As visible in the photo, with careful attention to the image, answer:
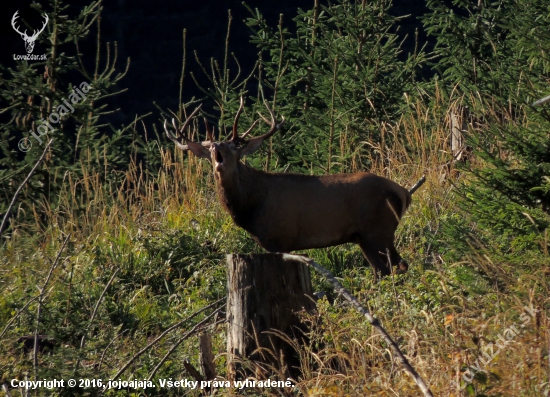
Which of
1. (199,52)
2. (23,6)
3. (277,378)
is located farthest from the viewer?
(199,52)

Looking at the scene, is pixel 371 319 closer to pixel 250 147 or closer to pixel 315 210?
pixel 315 210

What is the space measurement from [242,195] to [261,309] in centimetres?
188

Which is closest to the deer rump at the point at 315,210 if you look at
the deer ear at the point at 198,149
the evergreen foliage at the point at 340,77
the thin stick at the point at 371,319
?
the deer ear at the point at 198,149

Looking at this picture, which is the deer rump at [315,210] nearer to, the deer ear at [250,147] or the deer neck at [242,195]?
the deer neck at [242,195]

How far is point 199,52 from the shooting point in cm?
1886

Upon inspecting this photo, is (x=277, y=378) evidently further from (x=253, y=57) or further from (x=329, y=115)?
(x=253, y=57)

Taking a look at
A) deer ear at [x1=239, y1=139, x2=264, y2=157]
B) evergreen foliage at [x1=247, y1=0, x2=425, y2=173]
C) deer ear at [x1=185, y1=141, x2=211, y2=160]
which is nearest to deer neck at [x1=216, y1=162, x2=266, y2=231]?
deer ear at [x1=239, y1=139, x2=264, y2=157]

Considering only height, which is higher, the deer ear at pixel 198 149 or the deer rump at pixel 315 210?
the deer ear at pixel 198 149

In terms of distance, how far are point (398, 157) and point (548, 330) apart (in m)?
6.15

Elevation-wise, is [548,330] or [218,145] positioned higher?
[218,145]

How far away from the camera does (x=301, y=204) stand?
23.6ft

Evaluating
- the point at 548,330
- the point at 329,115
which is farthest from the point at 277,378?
the point at 329,115

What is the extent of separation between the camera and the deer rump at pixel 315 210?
713 centimetres

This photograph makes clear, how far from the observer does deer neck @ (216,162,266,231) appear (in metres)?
7.10
